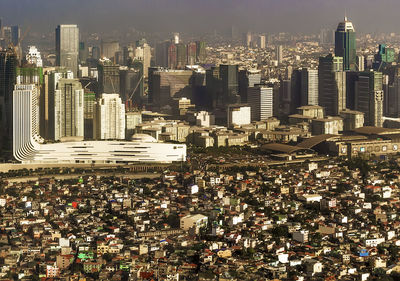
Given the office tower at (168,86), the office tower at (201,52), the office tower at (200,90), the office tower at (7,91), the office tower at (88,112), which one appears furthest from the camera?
the office tower at (201,52)

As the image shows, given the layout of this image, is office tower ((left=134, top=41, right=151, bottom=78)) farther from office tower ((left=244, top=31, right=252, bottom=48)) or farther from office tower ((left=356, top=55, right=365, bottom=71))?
office tower ((left=356, top=55, right=365, bottom=71))

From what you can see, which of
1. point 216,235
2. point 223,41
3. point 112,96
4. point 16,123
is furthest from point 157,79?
point 216,235

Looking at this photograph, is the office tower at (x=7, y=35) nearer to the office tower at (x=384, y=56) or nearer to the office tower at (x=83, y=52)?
the office tower at (x=83, y=52)

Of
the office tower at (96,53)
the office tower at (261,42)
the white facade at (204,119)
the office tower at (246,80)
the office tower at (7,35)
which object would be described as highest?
the office tower at (261,42)

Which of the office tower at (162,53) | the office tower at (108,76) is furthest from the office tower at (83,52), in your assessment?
the office tower at (162,53)

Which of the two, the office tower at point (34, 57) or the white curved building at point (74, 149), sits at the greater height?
the office tower at point (34, 57)

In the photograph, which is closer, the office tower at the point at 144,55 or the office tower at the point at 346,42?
the office tower at the point at 346,42

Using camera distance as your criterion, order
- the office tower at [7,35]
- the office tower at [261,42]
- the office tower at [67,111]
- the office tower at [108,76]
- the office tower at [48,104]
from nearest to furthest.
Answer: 1. the office tower at [48,104]
2. the office tower at [67,111]
3. the office tower at [7,35]
4. the office tower at [108,76]
5. the office tower at [261,42]
